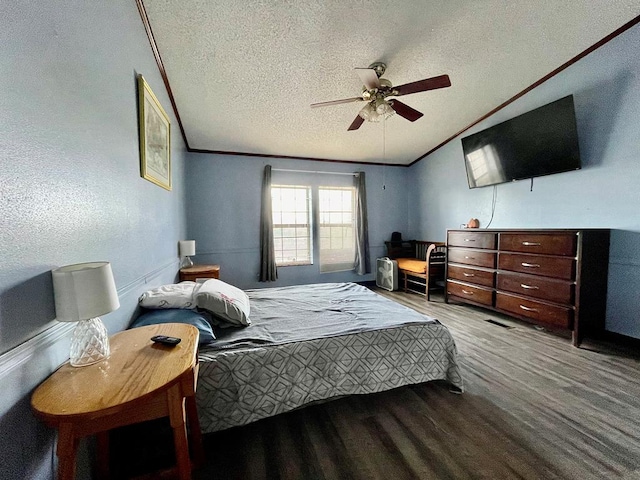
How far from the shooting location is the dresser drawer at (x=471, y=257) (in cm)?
323

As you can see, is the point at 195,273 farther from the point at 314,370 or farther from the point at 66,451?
the point at 66,451

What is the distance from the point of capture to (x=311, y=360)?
1537mm

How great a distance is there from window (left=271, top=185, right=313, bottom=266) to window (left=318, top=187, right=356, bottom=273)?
0.90 ft

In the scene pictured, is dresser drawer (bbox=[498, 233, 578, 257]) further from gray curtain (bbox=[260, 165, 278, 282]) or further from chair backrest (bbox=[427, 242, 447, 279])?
gray curtain (bbox=[260, 165, 278, 282])

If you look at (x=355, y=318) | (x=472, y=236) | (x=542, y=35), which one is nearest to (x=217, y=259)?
(x=355, y=318)

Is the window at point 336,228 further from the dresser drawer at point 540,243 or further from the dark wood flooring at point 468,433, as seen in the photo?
the dark wood flooring at point 468,433

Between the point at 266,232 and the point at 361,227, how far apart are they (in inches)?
72.7

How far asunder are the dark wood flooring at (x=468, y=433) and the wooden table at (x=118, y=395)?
60 cm

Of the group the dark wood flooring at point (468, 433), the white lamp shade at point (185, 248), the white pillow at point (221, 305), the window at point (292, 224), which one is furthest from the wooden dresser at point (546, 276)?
the white lamp shade at point (185, 248)

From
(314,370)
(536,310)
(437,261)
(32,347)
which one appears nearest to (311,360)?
(314,370)

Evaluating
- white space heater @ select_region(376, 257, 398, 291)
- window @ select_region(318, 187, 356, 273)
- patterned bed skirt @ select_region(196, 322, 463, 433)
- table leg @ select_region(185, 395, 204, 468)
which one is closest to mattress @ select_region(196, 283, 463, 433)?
patterned bed skirt @ select_region(196, 322, 463, 433)

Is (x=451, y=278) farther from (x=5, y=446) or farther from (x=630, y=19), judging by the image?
(x=5, y=446)

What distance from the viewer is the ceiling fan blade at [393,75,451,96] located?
211cm

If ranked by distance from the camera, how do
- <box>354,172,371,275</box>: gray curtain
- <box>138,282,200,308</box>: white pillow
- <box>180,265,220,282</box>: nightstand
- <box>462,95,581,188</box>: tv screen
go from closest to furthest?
<box>138,282,200,308</box>: white pillow < <box>462,95,581,188</box>: tv screen < <box>180,265,220,282</box>: nightstand < <box>354,172,371,275</box>: gray curtain
